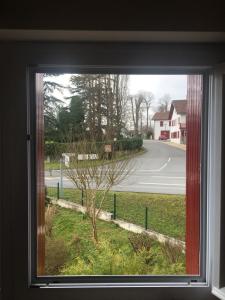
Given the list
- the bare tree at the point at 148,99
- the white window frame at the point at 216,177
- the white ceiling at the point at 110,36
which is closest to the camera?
the white ceiling at the point at 110,36

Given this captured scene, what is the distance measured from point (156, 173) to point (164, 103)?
1.16 feet

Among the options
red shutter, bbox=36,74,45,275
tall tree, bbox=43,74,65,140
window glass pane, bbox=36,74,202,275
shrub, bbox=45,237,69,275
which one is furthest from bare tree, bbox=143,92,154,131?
shrub, bbox=45,237,69,275

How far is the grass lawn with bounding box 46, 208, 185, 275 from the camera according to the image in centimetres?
165

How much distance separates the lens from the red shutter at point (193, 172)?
164cm

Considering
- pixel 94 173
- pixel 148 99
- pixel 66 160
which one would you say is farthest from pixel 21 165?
pixel 148 99

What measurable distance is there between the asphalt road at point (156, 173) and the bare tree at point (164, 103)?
0.56ft

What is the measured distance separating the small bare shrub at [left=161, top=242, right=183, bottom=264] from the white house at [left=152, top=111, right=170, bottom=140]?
21.9 inches

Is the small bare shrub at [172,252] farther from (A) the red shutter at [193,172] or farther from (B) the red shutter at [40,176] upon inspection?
(B) the red shutter at [40,176]

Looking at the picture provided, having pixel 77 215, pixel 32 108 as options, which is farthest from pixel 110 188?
pixel 32 108

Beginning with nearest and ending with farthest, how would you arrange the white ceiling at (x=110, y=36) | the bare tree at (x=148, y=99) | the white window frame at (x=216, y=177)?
the white ceiling at (x=110, y=36), the white window frame at (x=216, y=177), the bare tree at (x=148, y=99)

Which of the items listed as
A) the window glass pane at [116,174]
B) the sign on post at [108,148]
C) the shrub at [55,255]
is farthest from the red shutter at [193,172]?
the shrub at [55,255]

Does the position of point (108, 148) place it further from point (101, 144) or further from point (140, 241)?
point (140, 241)

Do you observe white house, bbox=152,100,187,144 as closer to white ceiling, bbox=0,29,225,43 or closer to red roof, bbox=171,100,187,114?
red roof, bbox=171,100,187,114

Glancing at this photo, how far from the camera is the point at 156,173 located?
166 cm
